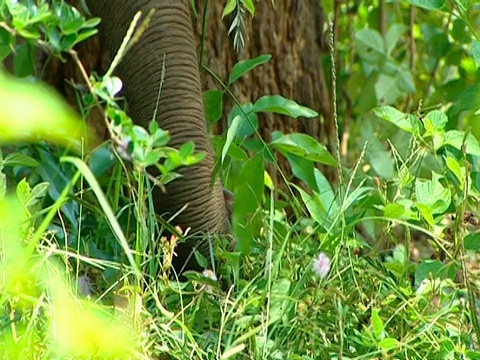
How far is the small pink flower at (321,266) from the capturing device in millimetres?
1246

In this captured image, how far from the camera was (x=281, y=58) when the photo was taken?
206 centimetres

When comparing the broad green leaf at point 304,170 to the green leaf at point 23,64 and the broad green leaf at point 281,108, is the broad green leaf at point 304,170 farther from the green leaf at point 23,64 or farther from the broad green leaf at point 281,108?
the green leaf at point 23,64

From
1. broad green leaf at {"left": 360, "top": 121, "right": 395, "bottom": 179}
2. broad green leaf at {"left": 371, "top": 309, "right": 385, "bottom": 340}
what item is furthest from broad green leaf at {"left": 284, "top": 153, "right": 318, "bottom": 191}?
broad green leaf at {"left": 360, "top": 121, "right": 395, "bottom": 179}

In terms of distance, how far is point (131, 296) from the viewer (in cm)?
117

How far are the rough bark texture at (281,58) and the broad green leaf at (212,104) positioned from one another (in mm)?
296

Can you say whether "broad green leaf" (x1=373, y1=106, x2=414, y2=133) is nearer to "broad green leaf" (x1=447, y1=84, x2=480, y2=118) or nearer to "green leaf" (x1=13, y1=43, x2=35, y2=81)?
"broad green leaf" (x1=447, y1=84, x2=480, y2=118)

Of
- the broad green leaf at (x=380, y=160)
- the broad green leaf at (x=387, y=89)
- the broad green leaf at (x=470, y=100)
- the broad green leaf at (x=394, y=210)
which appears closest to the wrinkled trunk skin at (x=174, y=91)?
the broad green leaf at (x=394, y=210)

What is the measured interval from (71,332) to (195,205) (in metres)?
0.58

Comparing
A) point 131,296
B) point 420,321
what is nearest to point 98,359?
point 131,296

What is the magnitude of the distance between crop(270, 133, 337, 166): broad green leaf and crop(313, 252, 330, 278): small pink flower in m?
0.21

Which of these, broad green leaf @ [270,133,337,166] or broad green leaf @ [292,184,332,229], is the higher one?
broad green leaf @ [270,133,337,166]

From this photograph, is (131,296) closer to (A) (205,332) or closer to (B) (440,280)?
(A) (205,332)

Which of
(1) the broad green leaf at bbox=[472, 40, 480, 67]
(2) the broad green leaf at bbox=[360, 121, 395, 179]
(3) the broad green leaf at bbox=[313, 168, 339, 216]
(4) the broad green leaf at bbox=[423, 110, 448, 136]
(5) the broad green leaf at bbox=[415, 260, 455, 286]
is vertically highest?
(1) the broad green leaf at bbox=[472, 40, 480, 67]

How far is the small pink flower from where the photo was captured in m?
1.25
